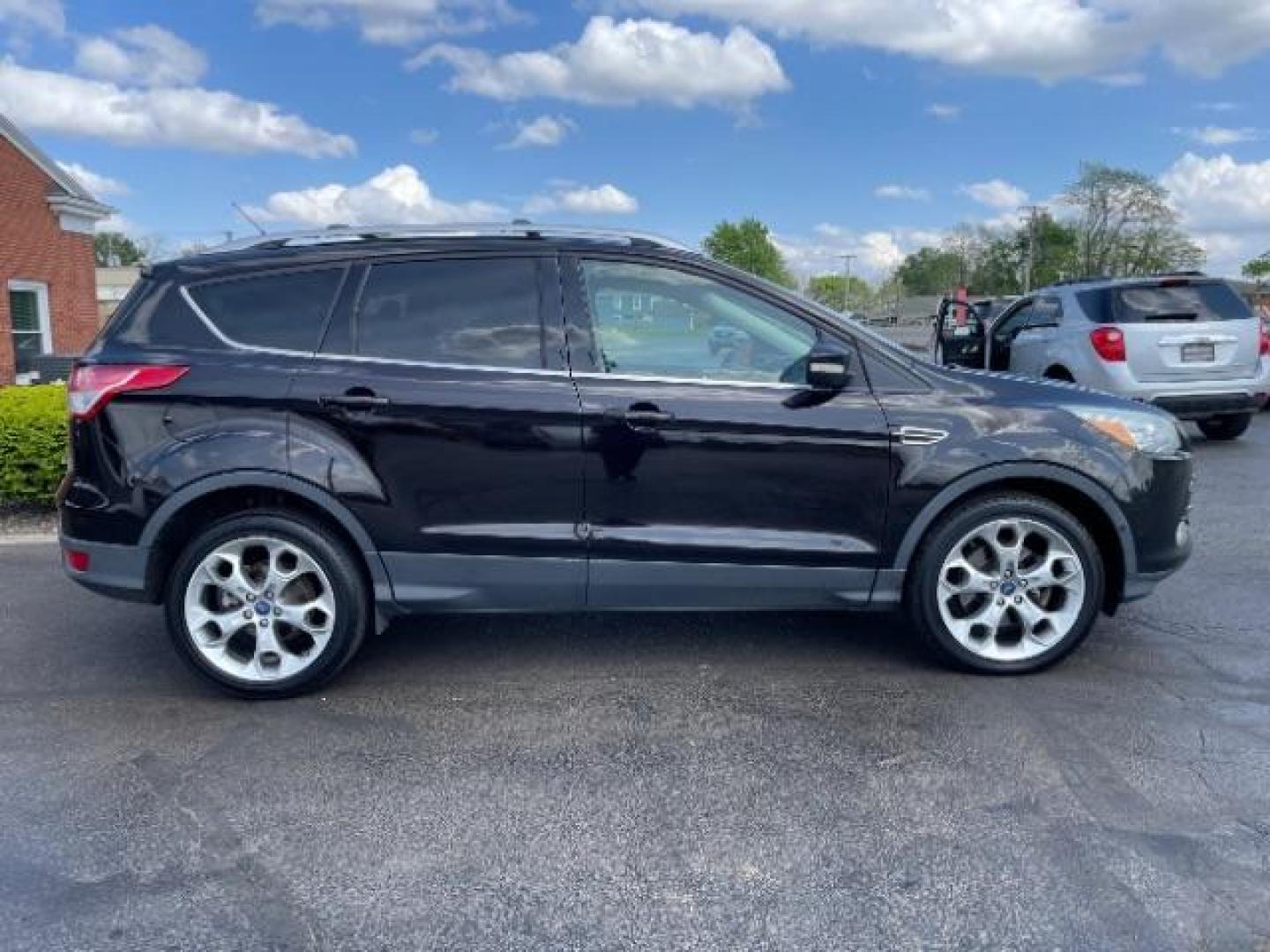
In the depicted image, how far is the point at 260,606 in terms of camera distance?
383 centimetres

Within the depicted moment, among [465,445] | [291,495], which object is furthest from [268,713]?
[465,445]

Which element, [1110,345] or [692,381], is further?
[1110,345]

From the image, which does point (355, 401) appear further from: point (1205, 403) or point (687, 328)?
point (1205, 403)

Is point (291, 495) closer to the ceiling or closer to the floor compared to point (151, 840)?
closer to the ceiling

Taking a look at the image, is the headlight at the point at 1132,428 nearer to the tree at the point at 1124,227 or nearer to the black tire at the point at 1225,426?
the black tire at the point at 1225,426

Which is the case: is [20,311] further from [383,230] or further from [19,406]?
[383,230]

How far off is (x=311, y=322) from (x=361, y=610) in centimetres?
116

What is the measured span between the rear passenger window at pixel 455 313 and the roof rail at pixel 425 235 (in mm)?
152

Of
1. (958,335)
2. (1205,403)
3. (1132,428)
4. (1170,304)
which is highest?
(1170,304)

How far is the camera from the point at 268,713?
150 inches

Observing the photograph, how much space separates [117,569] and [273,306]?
1.20 meters

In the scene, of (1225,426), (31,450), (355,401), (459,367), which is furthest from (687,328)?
(1225,426)

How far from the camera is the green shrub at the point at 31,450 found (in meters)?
6.79

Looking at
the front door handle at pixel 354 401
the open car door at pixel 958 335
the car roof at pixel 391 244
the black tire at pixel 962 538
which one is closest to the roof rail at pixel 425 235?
the car roof at pixel 391 244
